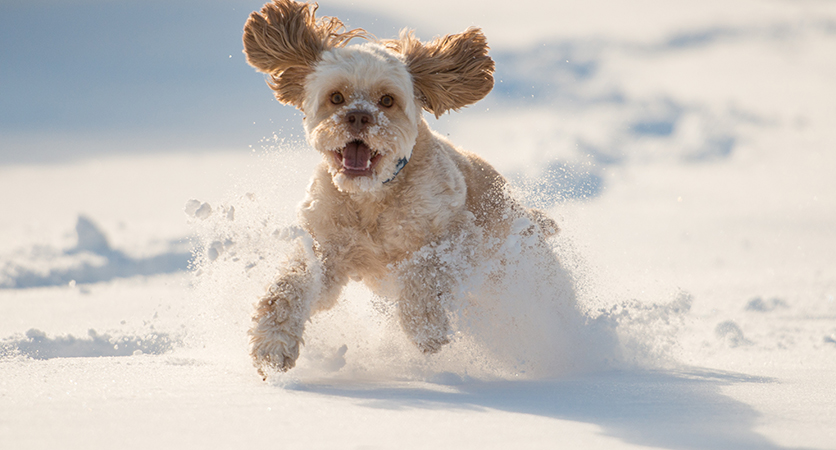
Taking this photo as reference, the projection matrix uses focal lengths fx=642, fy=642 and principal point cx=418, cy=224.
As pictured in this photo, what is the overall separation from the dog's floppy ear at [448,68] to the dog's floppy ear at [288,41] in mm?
511

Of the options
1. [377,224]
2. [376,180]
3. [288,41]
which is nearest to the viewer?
[376,180]

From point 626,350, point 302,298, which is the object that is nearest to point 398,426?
point 302,298

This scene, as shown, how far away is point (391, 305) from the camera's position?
459cm

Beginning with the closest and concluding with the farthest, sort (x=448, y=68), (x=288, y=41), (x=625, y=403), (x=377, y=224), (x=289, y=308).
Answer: (x=625, y=403)
(x=289, y=308)
(x=377, y=224)
(x=288, y=41)
(x=448, y=68)

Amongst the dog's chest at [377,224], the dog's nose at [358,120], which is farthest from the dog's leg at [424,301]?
the dog's nose at [358,120]

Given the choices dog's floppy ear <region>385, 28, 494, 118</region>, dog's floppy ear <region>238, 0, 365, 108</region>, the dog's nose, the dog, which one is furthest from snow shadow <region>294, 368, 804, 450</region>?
dog's floppy ear <region>238, 0, 365, 108</region>

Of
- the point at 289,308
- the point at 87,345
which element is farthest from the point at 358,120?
the point at 87,345

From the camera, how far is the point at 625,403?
3455 mm

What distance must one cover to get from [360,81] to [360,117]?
1.10 ft

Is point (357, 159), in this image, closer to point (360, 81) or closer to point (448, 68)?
point (360, 81)

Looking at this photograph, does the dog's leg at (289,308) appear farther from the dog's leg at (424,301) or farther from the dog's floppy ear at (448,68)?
the dog's floppy ear at (448,68)

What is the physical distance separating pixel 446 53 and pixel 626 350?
9.17 ft

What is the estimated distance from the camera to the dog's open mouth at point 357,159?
167 inches

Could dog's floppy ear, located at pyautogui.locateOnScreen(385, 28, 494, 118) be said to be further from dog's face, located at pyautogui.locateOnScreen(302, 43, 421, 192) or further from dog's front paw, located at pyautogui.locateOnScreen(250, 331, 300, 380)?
dog's front paw, located at pyautogui.locateOnScreen(250, 331, 300, 380)
